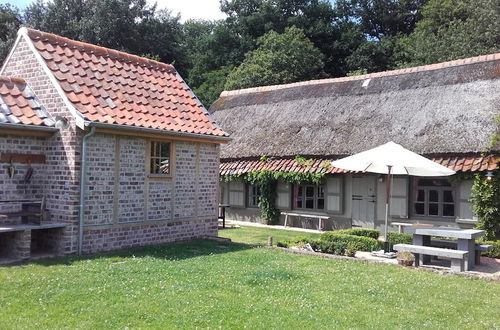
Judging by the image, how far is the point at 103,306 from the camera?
19.0ft

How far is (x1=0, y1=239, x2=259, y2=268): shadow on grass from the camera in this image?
8.54 m

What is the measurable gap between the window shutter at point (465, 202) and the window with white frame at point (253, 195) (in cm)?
732

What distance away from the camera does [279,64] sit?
97.0ft

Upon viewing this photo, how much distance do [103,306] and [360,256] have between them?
641 centimetres

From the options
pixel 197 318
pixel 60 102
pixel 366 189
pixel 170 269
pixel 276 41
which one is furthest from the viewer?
pixel 276 41

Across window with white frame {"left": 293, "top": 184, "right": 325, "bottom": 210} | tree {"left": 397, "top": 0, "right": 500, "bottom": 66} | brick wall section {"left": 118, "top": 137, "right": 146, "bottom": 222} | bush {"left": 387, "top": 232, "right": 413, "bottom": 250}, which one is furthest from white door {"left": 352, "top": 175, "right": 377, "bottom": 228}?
tree {"left": 397, "top": 0, "right": 500, "bottom": 66}

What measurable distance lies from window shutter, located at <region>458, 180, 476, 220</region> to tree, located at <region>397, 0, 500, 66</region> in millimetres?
13099

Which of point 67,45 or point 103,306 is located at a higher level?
point 67,45

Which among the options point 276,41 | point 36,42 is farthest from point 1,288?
point 276,41

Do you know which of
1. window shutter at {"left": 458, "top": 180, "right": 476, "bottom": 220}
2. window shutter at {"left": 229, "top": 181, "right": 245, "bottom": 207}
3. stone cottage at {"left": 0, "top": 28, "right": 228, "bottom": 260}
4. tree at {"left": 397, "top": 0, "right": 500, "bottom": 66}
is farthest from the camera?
tree at {"left": 397, "top": 0, "right": 500, "bottom": 66}

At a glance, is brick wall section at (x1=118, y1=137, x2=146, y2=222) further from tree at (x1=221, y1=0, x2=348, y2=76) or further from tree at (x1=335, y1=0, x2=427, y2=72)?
tree at (x1=221, y1=0, x2=348, y2=76)

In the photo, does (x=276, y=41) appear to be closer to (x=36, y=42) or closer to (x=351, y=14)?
(x=351, y=14)

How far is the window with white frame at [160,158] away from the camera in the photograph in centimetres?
1070

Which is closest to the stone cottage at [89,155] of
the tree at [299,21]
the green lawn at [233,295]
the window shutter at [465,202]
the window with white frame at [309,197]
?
the green lawn at [233,295]
